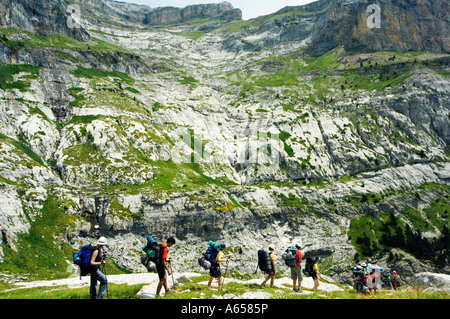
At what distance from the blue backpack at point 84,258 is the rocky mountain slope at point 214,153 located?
15.3 m

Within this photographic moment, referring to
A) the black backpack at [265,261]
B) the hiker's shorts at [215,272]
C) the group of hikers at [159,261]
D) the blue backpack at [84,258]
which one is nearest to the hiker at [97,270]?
the group of hikers at [159,261]

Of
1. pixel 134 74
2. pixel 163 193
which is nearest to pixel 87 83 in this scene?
pixel 134 74

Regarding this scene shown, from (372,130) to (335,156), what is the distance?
25.9 m

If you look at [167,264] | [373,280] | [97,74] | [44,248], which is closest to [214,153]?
[44,248]

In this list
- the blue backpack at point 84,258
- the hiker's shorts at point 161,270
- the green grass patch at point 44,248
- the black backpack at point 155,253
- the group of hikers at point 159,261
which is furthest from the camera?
the green grass patch at point 44,248

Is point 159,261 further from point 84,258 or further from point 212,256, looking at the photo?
point 84,258

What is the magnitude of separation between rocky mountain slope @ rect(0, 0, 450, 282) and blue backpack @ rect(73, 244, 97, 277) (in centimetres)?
1531

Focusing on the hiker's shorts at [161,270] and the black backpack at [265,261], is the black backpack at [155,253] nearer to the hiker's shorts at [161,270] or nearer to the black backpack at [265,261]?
the hiker's shorts at [161,270]

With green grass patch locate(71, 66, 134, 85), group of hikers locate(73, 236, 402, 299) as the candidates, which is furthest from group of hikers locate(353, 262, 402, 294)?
green grass patch locate(71, 66, 134, 85)

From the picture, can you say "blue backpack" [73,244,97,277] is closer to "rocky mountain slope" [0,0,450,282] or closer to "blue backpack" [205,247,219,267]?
"blue backpack" [205,247,219,267]

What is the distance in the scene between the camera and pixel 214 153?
346 feet

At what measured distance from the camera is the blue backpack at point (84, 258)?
14258 millimetres

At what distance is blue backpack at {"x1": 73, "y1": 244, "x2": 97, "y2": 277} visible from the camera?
46.8ft
